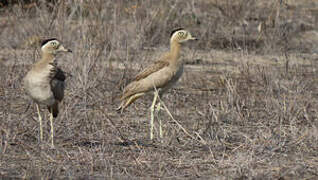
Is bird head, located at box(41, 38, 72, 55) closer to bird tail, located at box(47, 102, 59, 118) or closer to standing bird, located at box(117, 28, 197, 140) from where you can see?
bird tail, located at box(47, 102, 59, 118)

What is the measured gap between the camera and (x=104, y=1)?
11.5m

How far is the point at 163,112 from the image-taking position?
881cm

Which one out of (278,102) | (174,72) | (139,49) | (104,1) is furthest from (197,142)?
(104,1)

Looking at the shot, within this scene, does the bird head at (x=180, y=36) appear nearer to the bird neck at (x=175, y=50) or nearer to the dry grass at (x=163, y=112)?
the bird neck at (x=175, y=50)

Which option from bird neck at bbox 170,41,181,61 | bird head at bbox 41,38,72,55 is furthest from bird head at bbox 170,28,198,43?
bird head at bbox 41,38,72,55

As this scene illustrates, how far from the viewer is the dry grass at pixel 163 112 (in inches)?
225

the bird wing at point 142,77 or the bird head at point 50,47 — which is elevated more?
the bird head at point 50,47

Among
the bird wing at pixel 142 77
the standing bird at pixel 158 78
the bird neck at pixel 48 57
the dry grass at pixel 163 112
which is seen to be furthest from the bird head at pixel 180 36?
the bird neck at pixel 48 57

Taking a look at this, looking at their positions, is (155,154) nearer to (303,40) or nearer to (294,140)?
(294,140)

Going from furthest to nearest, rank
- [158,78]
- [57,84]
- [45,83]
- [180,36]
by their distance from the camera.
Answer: [180,36] → [158,78] → [57,84] → [45,83]

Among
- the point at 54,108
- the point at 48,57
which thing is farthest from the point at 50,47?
the point at 54,108

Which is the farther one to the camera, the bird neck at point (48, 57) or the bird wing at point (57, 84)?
the bird neck at point (48, 57)

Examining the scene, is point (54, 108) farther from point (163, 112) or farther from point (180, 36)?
point (163, 112)

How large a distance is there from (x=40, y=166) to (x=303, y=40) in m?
10.5
